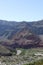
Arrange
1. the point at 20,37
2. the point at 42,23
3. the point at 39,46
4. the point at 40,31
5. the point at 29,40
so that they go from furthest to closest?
1. the point at 42,23
2. the point at 40,31
3. the point at 20,37
4. the point at 29,40
5. the point at 39,46

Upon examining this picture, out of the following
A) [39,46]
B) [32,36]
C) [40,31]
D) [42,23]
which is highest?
[42,23]

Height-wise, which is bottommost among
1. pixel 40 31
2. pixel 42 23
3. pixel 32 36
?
pixel 32 36

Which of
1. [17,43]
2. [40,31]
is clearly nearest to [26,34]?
[17,43]

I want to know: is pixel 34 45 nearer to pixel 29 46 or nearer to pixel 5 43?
pixel 29 46

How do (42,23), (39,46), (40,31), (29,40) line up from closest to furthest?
(39,46) < (29,40) < (40,31) < (42,23)

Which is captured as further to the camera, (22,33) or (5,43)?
(22,33)

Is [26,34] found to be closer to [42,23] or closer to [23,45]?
[23,45]

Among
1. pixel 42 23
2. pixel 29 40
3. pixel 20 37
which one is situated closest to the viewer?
pixel 29 40

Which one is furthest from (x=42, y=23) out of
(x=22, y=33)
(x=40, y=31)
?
(x=22, y=33)

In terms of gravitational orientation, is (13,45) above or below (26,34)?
below
